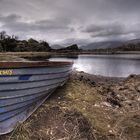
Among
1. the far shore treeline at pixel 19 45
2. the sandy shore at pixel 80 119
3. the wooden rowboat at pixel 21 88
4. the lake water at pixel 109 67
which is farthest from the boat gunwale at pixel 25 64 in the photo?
the far shore treeline at pixel 19 45

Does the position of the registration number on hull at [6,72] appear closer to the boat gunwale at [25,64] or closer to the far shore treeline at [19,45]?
the boat gunwale at [25,64]

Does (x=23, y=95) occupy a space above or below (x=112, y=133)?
above

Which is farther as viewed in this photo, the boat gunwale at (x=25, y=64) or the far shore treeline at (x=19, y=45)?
the far shore treeline at (x=19, y=45)

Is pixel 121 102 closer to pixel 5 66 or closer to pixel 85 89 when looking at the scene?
pixel 85 89

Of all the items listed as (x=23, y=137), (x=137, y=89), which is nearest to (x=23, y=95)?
(x=23, y=137)

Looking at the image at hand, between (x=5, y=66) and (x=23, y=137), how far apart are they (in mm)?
2013

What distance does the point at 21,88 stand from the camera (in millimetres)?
6906

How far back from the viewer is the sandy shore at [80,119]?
7.17 meters

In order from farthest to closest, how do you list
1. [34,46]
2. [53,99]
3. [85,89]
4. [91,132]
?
[34,46] < [85,89] < [53,99] < [91,132]

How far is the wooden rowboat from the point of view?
21.2 feet

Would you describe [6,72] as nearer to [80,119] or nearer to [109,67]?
[80,119]

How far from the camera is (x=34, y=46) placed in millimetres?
114188

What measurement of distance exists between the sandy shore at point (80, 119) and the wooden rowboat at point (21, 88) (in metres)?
0.30

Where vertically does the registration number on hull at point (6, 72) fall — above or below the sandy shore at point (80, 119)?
above
